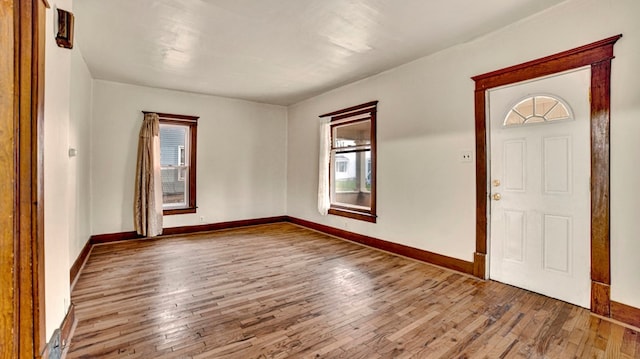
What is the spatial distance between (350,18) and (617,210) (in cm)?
285

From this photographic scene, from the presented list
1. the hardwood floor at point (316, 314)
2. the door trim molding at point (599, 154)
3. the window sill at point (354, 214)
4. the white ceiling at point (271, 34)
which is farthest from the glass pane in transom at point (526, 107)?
the window sill at point (354, 214)

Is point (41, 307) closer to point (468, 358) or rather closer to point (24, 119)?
point (24, 119)

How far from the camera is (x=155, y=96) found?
530 cm

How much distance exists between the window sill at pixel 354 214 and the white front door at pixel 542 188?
1797 mm

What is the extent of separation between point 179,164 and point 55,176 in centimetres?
406

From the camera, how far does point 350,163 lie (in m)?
5.68

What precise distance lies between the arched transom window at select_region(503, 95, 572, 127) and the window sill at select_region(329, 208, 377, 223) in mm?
2288

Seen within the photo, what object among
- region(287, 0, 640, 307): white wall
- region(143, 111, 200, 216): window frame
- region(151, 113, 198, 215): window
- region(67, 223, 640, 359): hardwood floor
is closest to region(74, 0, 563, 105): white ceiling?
region(287, 0, 640, 307): white wall

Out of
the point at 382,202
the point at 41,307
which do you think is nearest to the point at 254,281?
the point at 41,307

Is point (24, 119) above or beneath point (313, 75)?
beneath

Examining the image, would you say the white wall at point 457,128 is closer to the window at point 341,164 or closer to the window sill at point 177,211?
the window at point 341,164

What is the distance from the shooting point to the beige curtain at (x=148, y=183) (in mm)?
5055

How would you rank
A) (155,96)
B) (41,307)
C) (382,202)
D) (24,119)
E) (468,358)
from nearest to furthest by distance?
(24,119) < (41,307) < (468,358) < (382,202) < (155,96)

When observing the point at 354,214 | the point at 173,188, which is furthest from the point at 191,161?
the point at 354,214
